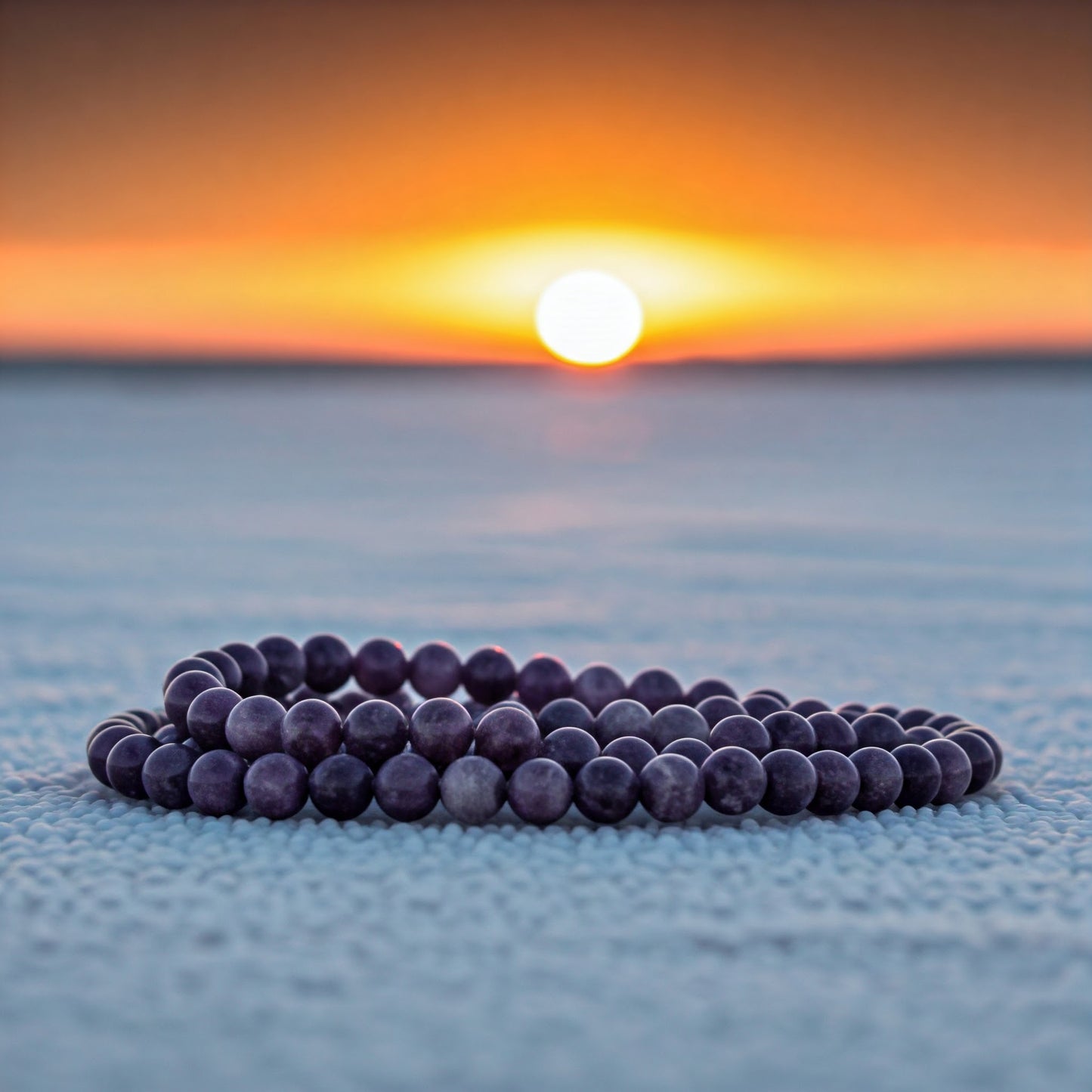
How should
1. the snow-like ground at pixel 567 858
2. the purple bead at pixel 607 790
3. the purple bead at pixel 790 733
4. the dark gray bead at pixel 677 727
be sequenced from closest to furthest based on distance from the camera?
the snow-like ground at pixel 567 858
the purple bead at pixel 607 790
the purple bead at pixel 790 733
the dark gray bead at pixel 677 727

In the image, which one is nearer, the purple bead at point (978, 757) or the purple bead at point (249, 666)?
the purple bead at point (978, 757)

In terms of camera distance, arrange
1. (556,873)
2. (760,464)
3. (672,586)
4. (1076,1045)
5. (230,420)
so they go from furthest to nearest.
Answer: (230,420)
(760,464)
(672,586)
(556,873)
(1076,1045)

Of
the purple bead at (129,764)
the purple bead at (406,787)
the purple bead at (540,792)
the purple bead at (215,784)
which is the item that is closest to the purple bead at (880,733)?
the purple bead at (540,792)

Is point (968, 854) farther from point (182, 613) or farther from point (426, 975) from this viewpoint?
point (182, 613)

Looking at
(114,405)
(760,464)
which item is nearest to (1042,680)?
(760,464)

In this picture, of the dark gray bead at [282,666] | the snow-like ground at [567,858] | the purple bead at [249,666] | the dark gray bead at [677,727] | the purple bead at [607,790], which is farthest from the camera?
the dark gray bead at [282,666]

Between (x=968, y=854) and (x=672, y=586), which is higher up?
(x=672, y=586)

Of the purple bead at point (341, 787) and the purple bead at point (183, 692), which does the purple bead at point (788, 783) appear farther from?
the purple bead at point (183, 692)
